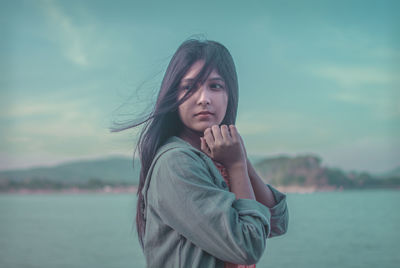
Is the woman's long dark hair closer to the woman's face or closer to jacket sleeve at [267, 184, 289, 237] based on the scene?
the woman's face

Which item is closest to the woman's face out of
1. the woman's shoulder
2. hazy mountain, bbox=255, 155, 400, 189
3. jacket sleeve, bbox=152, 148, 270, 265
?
the woman's shoulder

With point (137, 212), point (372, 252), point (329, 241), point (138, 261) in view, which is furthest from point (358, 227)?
point (137, 212)

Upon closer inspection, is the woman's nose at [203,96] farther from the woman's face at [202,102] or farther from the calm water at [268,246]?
the calm water at [268,246]

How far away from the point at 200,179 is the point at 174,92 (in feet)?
1.19

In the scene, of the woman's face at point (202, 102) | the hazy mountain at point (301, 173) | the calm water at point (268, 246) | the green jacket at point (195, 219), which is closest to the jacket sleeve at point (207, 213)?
the green jacket at point (195, 219)

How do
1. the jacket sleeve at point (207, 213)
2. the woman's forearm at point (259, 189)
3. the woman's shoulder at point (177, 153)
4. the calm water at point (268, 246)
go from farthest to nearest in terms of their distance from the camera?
1. the calm water at point (268, 246)
2. the woman's forearm at point (259, 189)
3. the woman's shoulder at point (177, 153)
4. the jacket sleeve at point (207, 213)

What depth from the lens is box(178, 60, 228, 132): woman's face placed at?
1.34 m

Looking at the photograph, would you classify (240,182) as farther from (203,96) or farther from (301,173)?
(301,173)

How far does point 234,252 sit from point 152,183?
30 centimetres

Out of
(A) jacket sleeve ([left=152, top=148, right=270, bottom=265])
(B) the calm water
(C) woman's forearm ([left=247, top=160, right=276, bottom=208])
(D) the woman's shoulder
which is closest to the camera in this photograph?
(A) jacket sleeve ([left=152, top=148, right=270, bottom=265])

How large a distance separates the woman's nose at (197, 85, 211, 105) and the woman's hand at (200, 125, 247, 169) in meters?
0.11

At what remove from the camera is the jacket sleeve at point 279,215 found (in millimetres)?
1447

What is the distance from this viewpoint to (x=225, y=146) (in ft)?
4.02

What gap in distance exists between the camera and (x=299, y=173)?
214 ft
